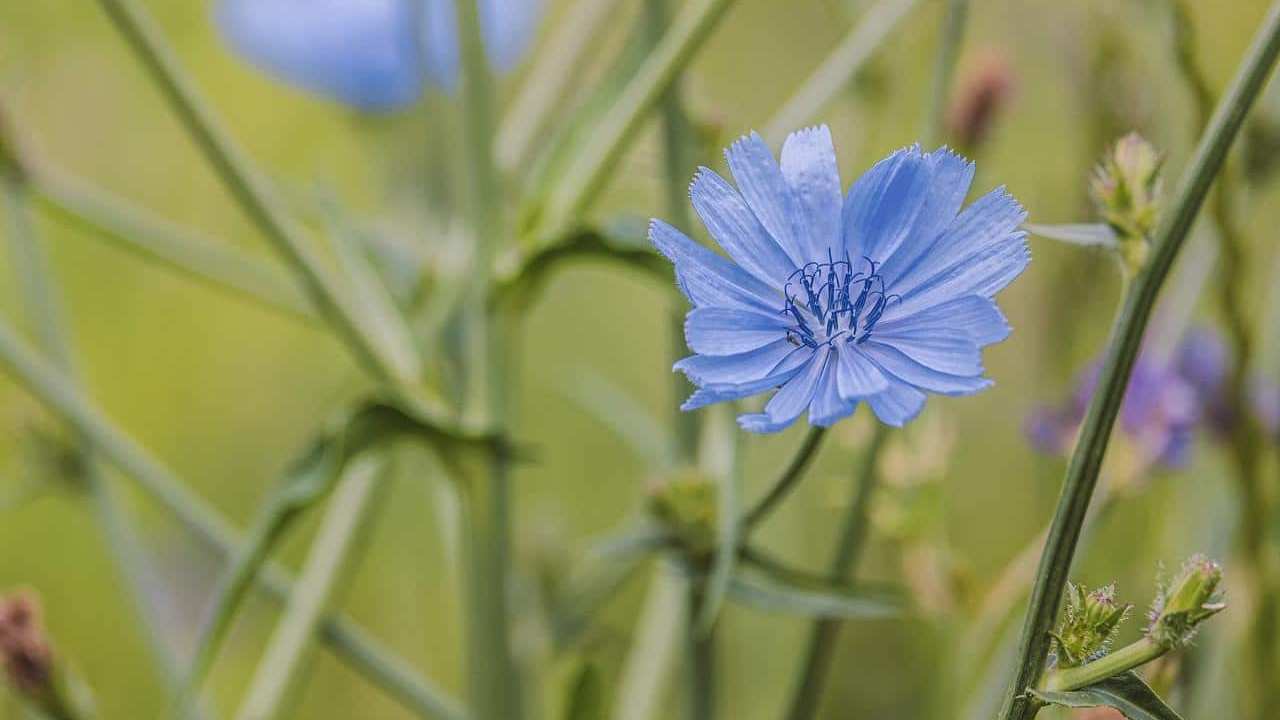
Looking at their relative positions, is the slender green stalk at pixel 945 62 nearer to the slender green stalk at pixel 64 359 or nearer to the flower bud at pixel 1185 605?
the flower bud at pixel 1185 605

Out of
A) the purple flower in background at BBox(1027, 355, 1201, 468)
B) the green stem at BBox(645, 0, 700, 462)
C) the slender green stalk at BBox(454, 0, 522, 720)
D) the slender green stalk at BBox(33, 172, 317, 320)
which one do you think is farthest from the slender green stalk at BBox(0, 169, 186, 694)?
the purple flower in background at BBox(1027, 355, 1201, 468)

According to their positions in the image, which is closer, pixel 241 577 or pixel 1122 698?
pixel 1122 698

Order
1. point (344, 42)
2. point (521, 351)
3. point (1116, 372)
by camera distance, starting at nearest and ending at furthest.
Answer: point (1116, 372) < point (344, 42) < point (521, 351)

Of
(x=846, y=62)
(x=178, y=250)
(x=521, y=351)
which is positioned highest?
(x=846, y=62)

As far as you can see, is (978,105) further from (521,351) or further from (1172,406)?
(521,351)

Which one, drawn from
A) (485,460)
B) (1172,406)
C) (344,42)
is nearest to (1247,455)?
(1172,406)

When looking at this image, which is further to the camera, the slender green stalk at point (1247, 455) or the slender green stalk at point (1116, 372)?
the slender green stalk at point (1247, 455)

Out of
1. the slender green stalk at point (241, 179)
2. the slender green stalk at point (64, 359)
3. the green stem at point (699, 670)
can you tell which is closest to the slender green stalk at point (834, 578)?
the green stem at point (699, 670)

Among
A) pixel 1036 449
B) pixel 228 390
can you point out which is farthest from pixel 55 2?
pixel 1036 449
